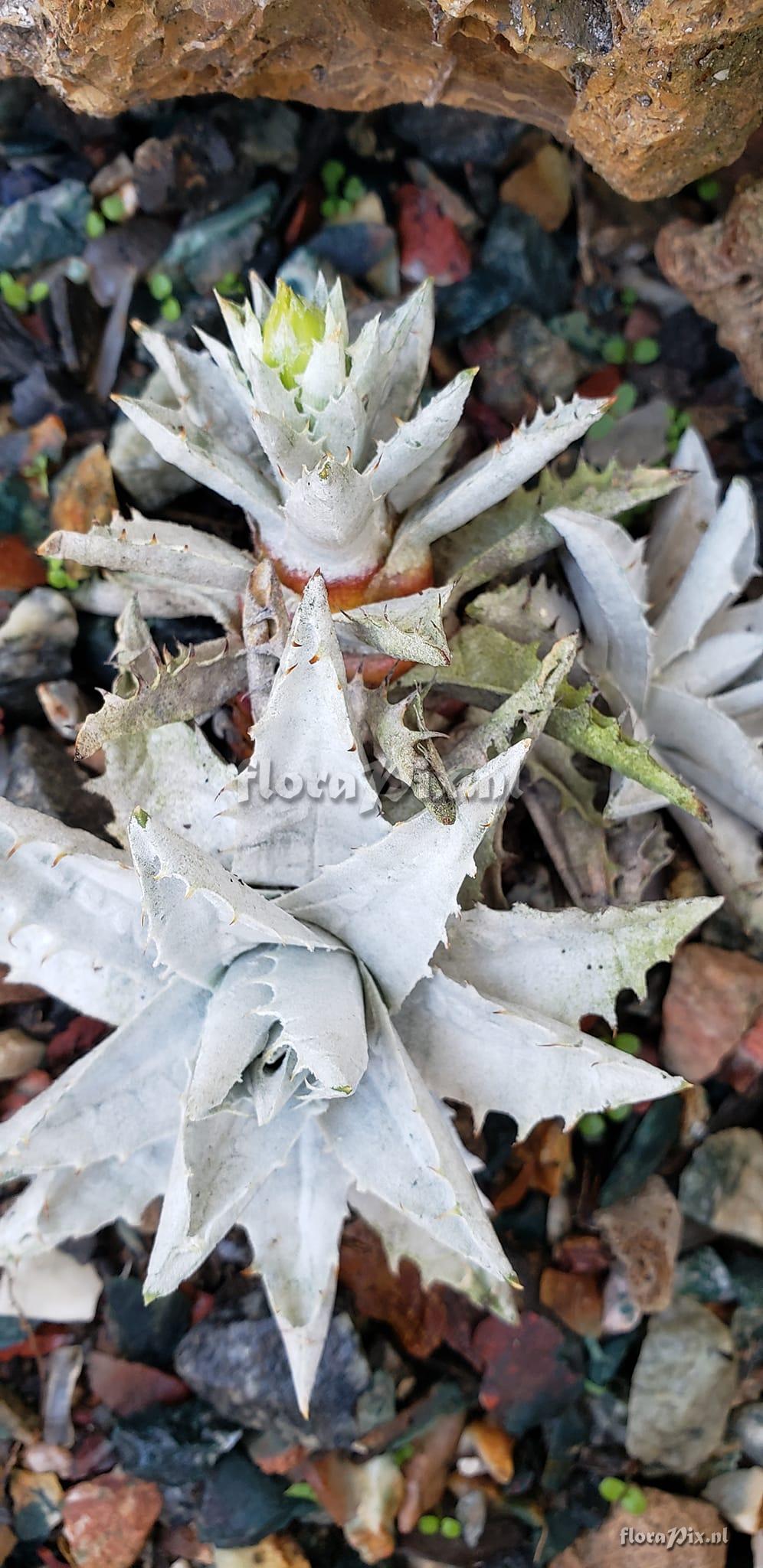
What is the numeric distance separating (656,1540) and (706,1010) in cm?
71

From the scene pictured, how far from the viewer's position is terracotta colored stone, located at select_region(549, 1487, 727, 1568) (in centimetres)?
147

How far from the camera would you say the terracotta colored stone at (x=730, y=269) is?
1.52 meters

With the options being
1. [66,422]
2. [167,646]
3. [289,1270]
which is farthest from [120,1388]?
[66,422]

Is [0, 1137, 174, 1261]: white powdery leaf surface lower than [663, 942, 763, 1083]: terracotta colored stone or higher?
lower

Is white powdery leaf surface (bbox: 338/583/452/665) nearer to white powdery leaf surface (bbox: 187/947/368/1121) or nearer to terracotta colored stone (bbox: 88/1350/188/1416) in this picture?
white powdery leaf surface (bbox: 187/947/368/1121)

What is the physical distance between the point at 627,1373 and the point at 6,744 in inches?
49.9

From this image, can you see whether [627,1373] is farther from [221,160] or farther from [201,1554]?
[221,160]

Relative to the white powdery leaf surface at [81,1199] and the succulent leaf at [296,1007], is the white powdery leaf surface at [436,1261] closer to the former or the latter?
the succulent leaf at [296,1007]

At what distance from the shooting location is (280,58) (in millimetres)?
1385

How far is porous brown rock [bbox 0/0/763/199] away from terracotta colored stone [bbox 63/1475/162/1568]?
70.5 inches

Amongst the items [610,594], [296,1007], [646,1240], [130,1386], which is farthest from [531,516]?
[130,1386]

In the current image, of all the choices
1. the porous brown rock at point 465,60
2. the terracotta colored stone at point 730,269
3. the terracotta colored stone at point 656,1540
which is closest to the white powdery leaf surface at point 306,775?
the porous brown rock at point 465,60

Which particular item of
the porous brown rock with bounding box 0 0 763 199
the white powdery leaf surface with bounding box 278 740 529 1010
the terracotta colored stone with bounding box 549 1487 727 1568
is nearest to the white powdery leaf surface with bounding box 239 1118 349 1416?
the white powdery leaf surface with bounding box 278 740 529 1010

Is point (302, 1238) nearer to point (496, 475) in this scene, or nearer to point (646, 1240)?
point (646, 1240)
